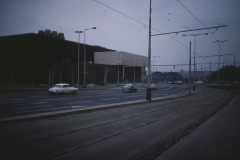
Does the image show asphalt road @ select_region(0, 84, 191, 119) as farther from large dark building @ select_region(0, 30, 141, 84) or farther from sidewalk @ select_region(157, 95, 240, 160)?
large dark building @ select_region(0, 30, 141, 84)

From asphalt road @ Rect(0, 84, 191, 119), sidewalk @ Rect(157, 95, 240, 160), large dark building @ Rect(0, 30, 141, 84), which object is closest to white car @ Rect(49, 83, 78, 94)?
asphalt road @ Rect(0, 84, 191, 119)

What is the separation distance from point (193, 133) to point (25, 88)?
98.8ft

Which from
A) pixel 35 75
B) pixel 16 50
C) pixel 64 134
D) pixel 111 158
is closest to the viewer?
pixel 111 158

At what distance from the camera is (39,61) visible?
216 feet

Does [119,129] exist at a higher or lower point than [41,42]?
lower

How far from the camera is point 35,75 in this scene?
62625 mm

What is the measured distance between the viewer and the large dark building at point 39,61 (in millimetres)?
55531

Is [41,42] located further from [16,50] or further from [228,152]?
[228,152]

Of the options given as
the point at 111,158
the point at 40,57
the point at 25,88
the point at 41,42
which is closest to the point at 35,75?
the point at 40,57

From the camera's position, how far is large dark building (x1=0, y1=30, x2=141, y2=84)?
182 feet

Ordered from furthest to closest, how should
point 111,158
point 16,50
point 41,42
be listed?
1. point 41,42
2. point 16,50
3. point 111,158

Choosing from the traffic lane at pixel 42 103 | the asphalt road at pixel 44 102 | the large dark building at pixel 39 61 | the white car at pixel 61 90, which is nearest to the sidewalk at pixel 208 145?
the asphalt road at pixel 44 102

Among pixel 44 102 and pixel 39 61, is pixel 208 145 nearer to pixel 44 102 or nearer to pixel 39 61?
pixel 44 102

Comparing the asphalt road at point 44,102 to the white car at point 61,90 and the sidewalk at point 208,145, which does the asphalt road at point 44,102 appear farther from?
the sidewalk at point 208,145
